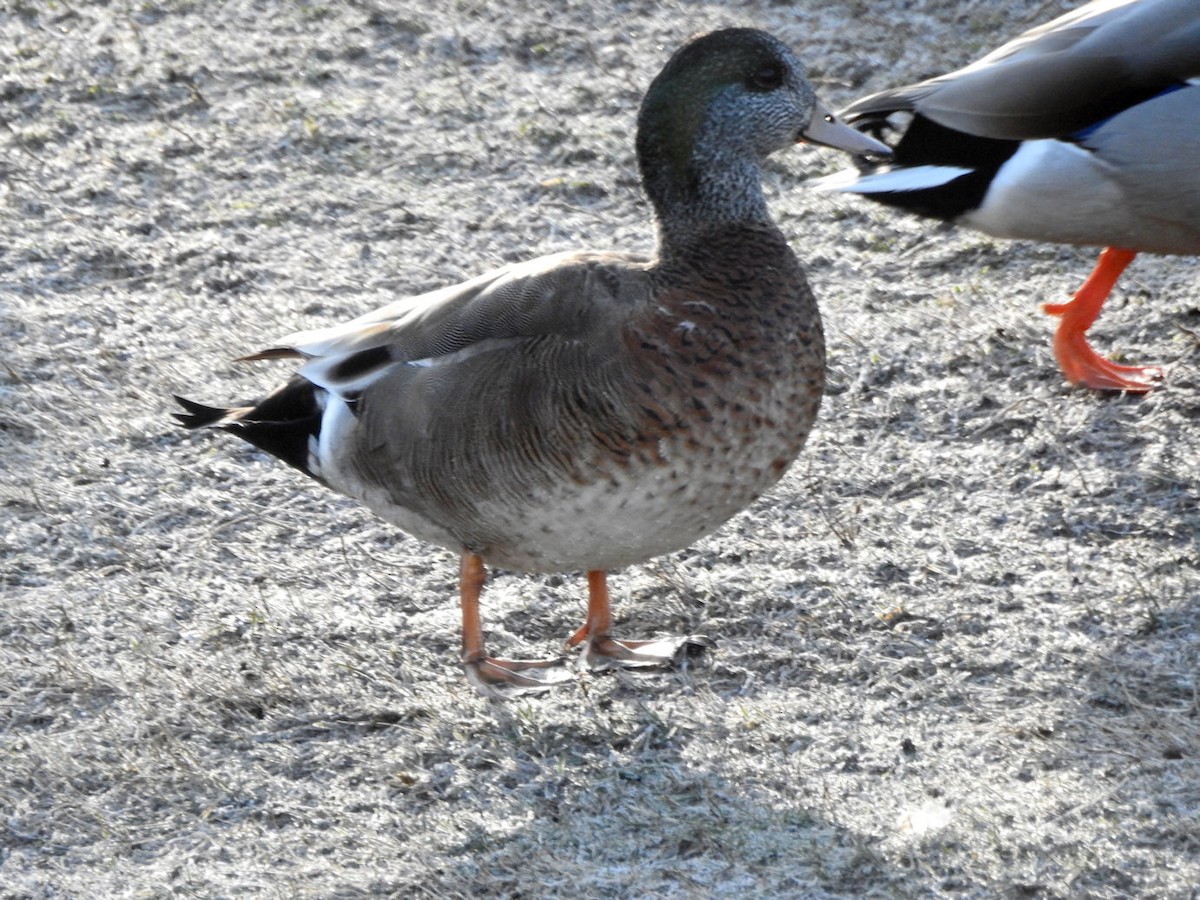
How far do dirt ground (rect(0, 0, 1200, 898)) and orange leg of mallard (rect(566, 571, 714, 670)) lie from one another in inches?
2.2

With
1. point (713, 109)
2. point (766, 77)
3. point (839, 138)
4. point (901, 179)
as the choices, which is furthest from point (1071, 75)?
point (713, 109)

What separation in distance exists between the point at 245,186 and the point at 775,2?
2286mm

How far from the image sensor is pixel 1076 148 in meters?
4.20

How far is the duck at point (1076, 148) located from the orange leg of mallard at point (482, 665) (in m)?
1.73

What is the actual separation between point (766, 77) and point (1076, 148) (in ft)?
4.14

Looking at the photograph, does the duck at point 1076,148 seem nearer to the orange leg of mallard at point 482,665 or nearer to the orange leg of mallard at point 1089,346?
the orange leg of mallard at point 1089,346

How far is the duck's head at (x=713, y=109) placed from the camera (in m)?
3.28

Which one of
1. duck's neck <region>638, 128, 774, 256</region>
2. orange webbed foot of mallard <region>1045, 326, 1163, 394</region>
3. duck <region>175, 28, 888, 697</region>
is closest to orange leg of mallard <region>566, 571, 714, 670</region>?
duck <region>175, 28, 888, 697</region>

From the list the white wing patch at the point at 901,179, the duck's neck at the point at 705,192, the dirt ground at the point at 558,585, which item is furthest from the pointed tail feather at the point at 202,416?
the white wing patch at the point at 901,179

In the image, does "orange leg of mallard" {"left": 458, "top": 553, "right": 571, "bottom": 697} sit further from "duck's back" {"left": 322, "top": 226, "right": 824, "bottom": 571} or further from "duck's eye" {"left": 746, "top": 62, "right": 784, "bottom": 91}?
"duck's eye" {"left": 746, "top": 62, "right": 784, "bottom": 91}

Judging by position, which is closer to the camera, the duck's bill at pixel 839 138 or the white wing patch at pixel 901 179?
the duck's bill at pixel 839 138

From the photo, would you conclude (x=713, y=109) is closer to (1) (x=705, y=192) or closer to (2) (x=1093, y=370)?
(1) (x=705, y=192)

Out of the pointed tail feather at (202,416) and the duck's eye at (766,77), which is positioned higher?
the duck's eye at (766,77)

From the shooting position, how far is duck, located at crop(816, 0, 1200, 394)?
162 inches
